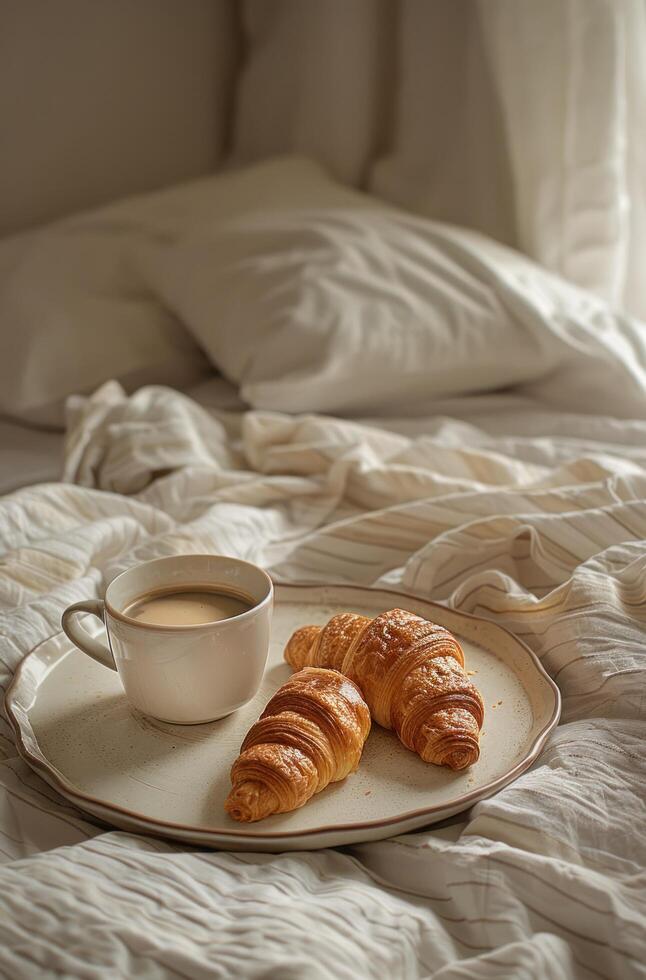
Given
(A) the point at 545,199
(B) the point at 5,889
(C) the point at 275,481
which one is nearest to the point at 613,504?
(C) the point at 275,481

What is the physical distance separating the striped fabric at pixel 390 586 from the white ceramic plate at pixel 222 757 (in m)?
0.02

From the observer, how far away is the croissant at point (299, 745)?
487 mm

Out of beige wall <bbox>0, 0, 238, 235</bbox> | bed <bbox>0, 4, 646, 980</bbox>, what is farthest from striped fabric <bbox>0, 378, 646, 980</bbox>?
beige wall <bbox>0, 0, 238, 235</bbox>

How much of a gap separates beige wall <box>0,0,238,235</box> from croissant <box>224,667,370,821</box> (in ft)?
4.54

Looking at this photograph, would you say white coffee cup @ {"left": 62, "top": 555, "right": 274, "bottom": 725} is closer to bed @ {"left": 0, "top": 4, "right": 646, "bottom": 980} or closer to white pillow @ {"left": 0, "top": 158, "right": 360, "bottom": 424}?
bed @ {"left": 0, "top": 4, "right": 646, "bottom": 980}

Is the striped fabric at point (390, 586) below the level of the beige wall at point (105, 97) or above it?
below

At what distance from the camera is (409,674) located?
56cm

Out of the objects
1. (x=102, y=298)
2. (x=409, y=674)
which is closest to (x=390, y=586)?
(x=409, y=674)

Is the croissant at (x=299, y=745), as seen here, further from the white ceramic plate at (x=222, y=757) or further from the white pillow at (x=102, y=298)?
the white pillow at (x=102, y=298)

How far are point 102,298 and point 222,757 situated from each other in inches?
38.3

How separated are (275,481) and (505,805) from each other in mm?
539

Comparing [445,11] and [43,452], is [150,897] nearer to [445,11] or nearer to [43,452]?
[43,452]

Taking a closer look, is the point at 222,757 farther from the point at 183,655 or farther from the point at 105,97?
the point at 105,97

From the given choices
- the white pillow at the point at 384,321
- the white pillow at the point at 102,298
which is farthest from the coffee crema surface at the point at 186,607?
the white pillow at the point at 102,298
